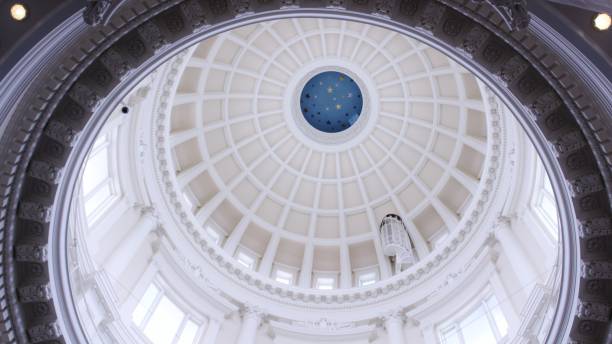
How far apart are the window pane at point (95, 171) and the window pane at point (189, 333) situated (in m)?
7.26

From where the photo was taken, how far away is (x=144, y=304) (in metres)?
20.4

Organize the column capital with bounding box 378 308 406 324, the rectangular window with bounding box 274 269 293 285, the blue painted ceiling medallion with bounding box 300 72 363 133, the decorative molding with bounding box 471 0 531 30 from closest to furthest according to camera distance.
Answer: the decorative molding with bounding box 471 0 531 30
the column capital with bounding box 378 308 406 324
the rectangular window with bounding box 274 269 293 285
the blue painted ceiling medallion with bounding box 300 72 363 133

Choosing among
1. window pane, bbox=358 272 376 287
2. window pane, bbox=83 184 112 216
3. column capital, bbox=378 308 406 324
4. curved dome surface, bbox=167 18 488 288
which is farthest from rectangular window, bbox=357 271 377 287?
window pane, bbox=83 184 112 216

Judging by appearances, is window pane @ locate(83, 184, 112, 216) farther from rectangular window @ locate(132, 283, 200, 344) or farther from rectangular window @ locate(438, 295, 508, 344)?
rectangular window @ locate(438, 295, 508, 344)

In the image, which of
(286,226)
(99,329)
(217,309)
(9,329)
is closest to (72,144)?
(9,329)

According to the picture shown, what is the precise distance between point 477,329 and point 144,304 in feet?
43.1

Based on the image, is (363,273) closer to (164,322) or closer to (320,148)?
(320,148)

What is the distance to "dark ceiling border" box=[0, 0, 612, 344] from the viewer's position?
31.8 ft

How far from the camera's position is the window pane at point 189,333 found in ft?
71.2

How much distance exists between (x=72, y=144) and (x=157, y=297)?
12472 millimetres

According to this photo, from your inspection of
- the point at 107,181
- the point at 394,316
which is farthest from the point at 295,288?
the point at 107,181

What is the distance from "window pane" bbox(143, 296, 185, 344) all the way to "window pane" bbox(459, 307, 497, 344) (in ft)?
38.7

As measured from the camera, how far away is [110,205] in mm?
19797

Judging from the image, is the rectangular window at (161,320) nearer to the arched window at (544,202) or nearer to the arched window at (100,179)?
the arched window at (100,179)
